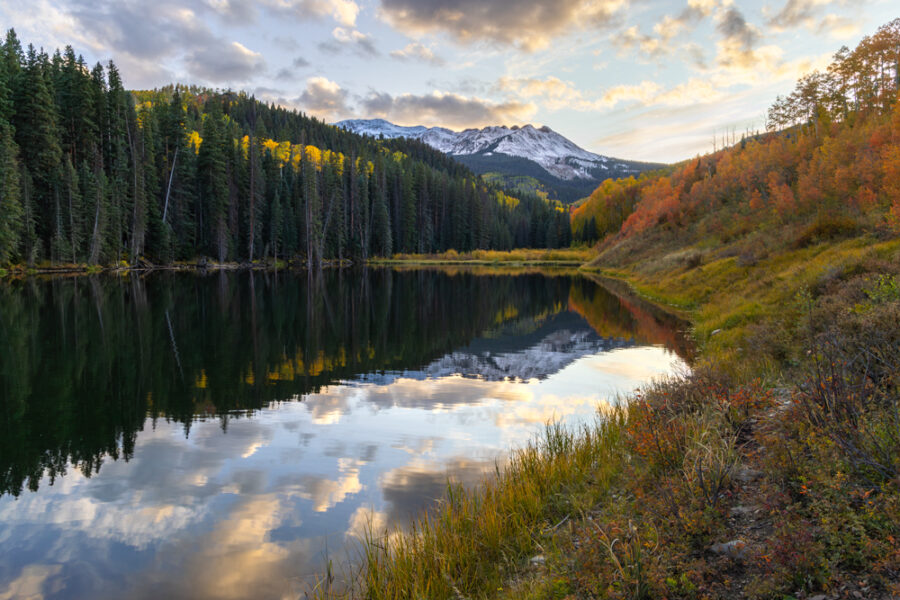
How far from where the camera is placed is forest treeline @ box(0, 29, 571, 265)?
56.1m

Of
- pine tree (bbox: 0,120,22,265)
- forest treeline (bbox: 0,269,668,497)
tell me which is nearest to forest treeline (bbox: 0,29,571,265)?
pine tree (bbox: 0,120,22,265)

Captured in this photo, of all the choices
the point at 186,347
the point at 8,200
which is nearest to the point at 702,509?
the point at 186,347

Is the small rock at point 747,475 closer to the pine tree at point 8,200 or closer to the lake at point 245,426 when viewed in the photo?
the lake at point 245,426

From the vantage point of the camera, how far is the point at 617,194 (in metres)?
151

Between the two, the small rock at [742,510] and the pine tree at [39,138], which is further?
the pine tree at [39,138]

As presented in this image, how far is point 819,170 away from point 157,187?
7861cm

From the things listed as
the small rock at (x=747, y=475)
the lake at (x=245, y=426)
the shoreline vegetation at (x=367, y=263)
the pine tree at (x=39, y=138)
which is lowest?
the lake at (x=245, y=426)

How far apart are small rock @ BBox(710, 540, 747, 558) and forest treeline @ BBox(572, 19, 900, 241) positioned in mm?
22737

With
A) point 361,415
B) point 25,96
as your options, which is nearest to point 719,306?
point 361,415

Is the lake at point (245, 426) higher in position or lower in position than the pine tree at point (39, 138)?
lower

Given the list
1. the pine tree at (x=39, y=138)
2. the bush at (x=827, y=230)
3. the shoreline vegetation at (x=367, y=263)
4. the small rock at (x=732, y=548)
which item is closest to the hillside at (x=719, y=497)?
the small rock at (x=732, y=548)

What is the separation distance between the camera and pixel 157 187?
236 feet

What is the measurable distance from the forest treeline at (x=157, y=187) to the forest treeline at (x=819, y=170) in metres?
60.7

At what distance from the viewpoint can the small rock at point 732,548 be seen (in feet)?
15.6
